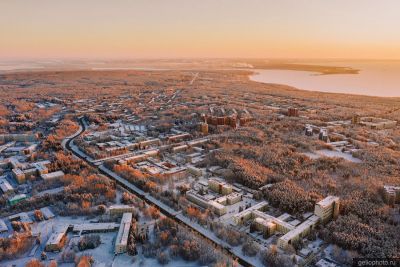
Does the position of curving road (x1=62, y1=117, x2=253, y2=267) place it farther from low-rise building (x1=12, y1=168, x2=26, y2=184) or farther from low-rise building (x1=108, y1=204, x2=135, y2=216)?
low-rise building (x1=12, y1=168, x2=26, y2=184)

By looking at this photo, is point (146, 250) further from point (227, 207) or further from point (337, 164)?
point (337, 164)

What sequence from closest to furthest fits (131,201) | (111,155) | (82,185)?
(131,201) < (82,185) < (111,155)

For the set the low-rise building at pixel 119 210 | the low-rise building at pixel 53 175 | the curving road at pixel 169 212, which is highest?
the low-rise building at pixel 53 175

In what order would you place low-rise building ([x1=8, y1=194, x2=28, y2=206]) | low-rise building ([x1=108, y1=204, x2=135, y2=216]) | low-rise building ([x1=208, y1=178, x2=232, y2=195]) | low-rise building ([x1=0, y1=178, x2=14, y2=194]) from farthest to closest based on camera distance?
low-rise building ([x1=0, y1=178, x2=14, y2=194]), low-rise building ([x1=208, y1=178, x2=232, y2=195]), low-rise building ([x1=8, y1=194, x2=28, y2=206]), low-rise building ([x1=108, y1=204, x2=135, y2=216])

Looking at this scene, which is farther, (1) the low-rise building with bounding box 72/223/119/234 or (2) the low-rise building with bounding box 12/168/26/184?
(2) the low-rise building with bounding box 12/168/26/184

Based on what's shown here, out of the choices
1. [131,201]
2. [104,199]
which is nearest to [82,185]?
[104,199]

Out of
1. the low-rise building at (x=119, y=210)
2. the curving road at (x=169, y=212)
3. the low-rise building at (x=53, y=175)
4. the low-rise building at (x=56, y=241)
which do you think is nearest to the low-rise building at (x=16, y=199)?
the low-rise building at (x=53, y=175)

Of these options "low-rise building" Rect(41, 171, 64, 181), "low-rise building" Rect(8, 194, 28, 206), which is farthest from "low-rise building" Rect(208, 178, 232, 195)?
"low-rise building" Rect(8, 194, 28, 206)

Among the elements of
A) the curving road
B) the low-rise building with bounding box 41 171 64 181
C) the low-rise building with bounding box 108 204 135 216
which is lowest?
the curving road

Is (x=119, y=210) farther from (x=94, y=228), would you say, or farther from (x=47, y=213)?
(x=47, y=213)

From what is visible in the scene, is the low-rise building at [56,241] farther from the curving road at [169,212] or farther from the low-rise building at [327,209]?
the low-rise building at [327,209]

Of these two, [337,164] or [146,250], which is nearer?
[146,250]
